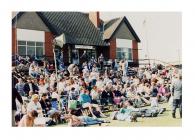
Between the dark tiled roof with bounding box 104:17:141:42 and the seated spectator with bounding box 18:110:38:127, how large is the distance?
2.51 m

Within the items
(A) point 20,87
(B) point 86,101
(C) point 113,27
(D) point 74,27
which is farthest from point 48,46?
(C) point 113,27

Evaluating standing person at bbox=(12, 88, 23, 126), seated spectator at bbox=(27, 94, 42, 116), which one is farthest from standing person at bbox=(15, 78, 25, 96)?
seated spectator at bbox=(27, 94, 42, 116)

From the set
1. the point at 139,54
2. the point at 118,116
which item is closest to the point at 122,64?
the point at 139,54

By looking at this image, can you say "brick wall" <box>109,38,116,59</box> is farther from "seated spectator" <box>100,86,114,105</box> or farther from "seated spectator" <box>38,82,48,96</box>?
"seated spectator" <box>38,82,48,96</box>

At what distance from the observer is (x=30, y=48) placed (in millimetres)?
10125

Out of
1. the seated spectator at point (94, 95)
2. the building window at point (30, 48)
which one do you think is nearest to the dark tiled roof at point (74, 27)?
the building window at point (30, 48)

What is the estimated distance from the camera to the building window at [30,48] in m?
10.1

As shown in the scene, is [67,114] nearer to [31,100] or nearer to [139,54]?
[31,100]

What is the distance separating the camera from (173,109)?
33.4 ft

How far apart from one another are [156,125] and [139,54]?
1722mm

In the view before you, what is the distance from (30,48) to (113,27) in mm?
2053

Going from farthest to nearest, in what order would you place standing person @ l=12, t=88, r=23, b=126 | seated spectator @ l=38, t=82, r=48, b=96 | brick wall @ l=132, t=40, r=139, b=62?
brick wall @ l=132, t=40, r=139, b=62 < seated spectator @ l=38, t=82, r=48, b=96 < standing person @ l=12, t=88, r=23, b=126

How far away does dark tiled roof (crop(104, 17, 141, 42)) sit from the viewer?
1037 centimetres

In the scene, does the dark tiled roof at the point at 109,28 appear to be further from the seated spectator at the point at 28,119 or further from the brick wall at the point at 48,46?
the seated spectator at the point at 28,119
